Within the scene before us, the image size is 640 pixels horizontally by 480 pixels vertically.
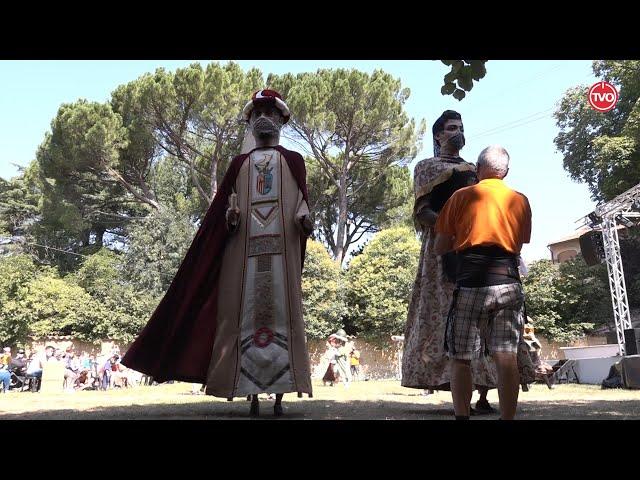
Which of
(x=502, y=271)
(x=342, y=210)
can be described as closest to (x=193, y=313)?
(x=502, y=271)

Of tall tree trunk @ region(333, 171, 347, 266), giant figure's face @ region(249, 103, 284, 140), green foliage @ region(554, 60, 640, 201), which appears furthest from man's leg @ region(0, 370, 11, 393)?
green foliage @ region(554, 60, 640, 201)

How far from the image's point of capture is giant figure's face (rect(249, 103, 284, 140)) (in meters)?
5.13

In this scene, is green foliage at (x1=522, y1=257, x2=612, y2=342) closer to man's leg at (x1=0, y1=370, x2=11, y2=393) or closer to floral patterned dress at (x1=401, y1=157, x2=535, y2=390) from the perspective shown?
man's leg at (x1=0, y1=370, x2=11, y2=393)

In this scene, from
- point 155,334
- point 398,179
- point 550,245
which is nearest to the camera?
point 155,334

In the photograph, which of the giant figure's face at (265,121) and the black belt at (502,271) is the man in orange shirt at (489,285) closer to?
the black belt at (502,271)

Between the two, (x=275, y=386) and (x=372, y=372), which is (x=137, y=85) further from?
(x=275, y=386)

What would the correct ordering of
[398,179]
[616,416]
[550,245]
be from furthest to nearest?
[550,245], [398,179], [616,416]

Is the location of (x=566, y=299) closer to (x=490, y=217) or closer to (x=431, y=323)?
(x=431, y=323)

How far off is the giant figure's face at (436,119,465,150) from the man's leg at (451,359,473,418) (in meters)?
2.21
